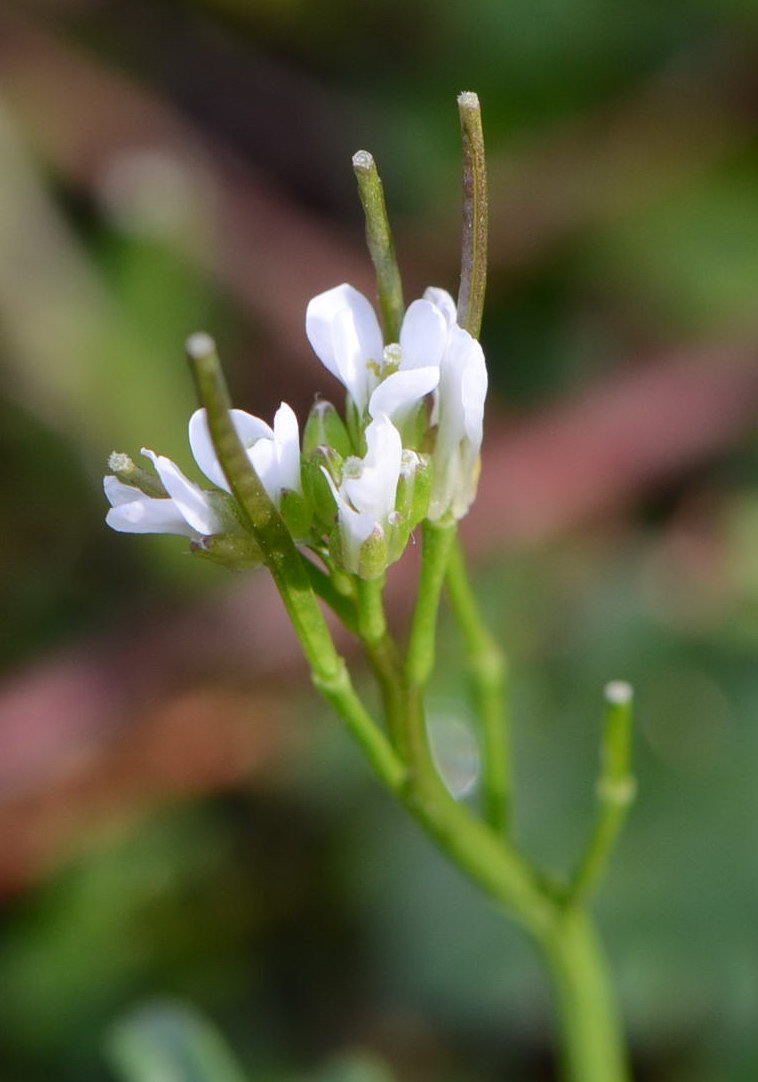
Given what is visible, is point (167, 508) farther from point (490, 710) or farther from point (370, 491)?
point (490, 710)

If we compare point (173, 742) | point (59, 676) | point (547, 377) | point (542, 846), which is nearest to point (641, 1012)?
point (542, 846)

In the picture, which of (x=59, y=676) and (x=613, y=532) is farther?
(x=613, y=532)

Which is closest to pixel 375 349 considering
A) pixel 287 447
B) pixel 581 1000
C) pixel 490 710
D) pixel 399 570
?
pixel 287 447

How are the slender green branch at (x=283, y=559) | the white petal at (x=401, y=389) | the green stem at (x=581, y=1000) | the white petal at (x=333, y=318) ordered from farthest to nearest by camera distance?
the green stem at (x=581, y=1000) → the white petal at (x=333, y=318) → the white petal at (x=401, y=389) → the slender green branch at (x=283, y=559)

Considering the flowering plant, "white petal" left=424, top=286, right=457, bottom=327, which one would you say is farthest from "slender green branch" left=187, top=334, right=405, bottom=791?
"white petal" left=424, top=286, right=457, bottom=327

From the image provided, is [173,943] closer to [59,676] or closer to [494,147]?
[59,676]

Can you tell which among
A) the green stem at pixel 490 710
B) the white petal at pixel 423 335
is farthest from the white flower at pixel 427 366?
the green stem at pixel 490 710

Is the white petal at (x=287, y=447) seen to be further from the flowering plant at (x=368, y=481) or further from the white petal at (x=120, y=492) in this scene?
the white petal at (x=120, y=492)
